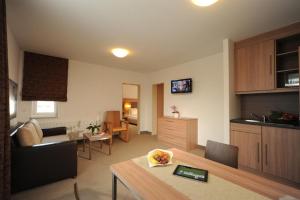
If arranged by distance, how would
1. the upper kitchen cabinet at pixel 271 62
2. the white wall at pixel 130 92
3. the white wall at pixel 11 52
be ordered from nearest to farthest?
the upper kitchen cabinet at pixel 271 62 → the white wall at pixel 11 52 → the white wall at pixel 130 92

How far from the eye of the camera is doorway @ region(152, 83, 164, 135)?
18.9ft

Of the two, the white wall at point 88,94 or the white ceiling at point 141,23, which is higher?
the white ceiling at point 141,23

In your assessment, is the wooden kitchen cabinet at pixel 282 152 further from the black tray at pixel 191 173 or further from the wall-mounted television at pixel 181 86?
the wall-mounted television at pixel 181 86

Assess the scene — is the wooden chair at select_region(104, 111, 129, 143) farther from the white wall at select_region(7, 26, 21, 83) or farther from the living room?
the white wall at select_region(7, 26, 21, 83)

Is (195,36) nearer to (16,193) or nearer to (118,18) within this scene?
(118,18)

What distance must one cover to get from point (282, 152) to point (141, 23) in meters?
2.93

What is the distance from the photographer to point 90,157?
10.5ft

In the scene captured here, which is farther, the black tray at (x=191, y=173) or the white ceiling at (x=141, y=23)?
the white ceiling at (x=141, y=23)

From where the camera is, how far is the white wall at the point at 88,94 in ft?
13.7

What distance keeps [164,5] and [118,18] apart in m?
0.72

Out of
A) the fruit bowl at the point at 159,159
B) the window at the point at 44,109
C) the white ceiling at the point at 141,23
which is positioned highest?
the white ceiling at the point at 141,23

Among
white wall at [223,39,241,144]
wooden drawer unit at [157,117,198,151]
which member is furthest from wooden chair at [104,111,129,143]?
white wall at [223,39,241,144]

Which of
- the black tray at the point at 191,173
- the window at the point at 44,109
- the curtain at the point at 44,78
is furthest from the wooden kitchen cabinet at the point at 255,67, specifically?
the window at the point at 44,109

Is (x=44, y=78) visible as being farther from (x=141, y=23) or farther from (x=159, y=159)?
(x=159, y=159)
